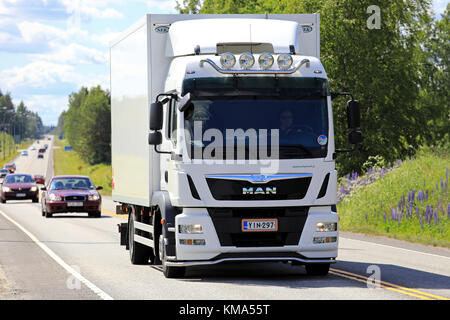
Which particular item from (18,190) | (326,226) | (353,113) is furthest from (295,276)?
(18,190)

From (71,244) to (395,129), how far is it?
85.1 ft

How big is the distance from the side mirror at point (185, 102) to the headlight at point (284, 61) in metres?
1.40

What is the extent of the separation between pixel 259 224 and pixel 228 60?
2306 mm

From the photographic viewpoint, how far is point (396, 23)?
139 feet

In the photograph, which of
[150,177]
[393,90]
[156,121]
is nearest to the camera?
[156,121]

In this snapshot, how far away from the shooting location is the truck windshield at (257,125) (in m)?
12.0

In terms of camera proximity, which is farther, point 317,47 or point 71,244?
point 71,244

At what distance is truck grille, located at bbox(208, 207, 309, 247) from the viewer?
39.3 ft

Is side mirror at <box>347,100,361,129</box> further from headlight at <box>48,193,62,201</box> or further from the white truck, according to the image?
headlight at <box>48,193,62,201</box>

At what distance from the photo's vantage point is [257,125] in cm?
1206

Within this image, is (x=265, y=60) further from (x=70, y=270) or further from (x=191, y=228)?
(x=70, y=270)

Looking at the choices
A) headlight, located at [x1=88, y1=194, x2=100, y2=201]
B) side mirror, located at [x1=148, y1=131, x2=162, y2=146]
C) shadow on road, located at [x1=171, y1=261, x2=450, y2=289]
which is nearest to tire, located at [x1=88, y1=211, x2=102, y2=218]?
headlight, located at [x1=88, y1=194, x2=100, y2=201]
